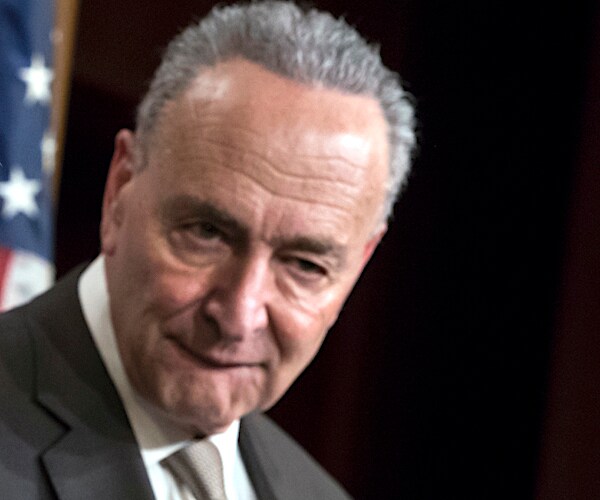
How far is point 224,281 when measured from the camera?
129 centimetres

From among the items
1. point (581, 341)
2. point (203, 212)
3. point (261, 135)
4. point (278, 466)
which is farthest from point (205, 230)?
point (581, 341)

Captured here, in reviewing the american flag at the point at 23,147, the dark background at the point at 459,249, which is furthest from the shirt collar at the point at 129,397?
the dark background at the point at 459,249

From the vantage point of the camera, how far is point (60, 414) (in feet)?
4.31

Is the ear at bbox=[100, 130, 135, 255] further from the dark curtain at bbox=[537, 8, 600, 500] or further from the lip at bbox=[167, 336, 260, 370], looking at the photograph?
the dark curtain at bbox=[537, 8, 600, 500]

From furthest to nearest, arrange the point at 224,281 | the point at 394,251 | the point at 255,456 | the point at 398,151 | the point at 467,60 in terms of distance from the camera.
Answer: the point at 394,251, the point at 467,60, the point at 255,456, the point at 398,151, the point at 224,281

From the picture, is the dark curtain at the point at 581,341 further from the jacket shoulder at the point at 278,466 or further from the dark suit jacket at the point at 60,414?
the dark suit jacket at the point at 60,414

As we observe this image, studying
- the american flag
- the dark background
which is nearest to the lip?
the american flag

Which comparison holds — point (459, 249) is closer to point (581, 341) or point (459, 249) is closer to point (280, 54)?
point (581, 341)

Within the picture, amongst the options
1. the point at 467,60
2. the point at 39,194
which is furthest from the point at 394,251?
the point at 39,194

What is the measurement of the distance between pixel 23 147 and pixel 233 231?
809mm

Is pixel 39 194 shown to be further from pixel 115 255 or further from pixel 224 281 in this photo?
pixel 224 281

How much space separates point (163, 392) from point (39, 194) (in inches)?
30.2

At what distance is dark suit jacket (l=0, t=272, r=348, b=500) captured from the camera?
126cm

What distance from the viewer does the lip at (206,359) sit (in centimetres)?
130
